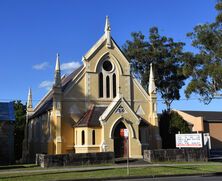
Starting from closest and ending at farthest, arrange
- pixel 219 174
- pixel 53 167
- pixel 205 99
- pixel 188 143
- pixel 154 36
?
pixel 219 174
pixel 53 167
pixel 188 143
pixel 205 99
pixel 154 36

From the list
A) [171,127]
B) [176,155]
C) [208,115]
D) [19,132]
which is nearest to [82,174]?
[176,155]

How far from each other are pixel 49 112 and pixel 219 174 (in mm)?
22694

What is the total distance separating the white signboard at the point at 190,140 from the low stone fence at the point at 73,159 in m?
7.92

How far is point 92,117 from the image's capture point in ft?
128

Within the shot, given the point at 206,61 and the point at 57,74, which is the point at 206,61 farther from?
the point at 57,74

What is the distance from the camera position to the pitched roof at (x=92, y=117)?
124 feet

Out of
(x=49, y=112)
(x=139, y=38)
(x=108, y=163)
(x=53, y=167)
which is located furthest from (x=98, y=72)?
(x=139, y=38)

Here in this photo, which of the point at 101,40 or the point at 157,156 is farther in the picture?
the point at 101,40

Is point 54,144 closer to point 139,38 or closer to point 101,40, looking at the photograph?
point 101,40

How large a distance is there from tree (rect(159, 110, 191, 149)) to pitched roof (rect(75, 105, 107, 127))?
10276 mm

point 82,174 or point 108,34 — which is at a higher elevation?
A: point 108,34

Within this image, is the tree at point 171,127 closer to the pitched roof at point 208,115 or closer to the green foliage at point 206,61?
the green foliage at point 206,61

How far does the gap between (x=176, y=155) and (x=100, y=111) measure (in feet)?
35.5

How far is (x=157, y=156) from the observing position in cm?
3234
